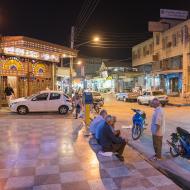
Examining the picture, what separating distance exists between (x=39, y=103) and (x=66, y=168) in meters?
12.7

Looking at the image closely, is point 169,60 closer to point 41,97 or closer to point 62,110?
point 62,110

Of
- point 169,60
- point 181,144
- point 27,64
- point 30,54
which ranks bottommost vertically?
point 181,144

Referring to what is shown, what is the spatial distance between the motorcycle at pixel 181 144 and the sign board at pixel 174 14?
37640mm

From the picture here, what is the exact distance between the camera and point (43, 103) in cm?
1933

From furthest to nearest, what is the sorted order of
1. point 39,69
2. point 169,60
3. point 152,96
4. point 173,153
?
point 169,60, point 152,96, point 39,69, point 173,153

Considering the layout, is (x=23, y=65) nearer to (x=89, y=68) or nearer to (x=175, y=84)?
(x=175, y=84)

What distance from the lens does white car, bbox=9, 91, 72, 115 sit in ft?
62.8

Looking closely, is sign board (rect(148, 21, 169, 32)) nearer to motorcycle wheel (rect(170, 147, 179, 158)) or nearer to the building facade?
the building facade

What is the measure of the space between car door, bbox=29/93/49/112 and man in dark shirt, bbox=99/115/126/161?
1190 cm

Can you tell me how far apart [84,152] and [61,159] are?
994 millimetres

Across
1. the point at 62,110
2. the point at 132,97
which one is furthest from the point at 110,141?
the point at 132,97

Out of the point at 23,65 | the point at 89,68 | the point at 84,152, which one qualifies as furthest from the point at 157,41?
the point at 84,152

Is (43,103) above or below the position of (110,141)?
above

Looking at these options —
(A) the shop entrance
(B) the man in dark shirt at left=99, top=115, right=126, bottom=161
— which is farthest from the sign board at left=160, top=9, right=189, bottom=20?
(B) the man in dark shirt at left=99, top=115, right=126, bottom=161
